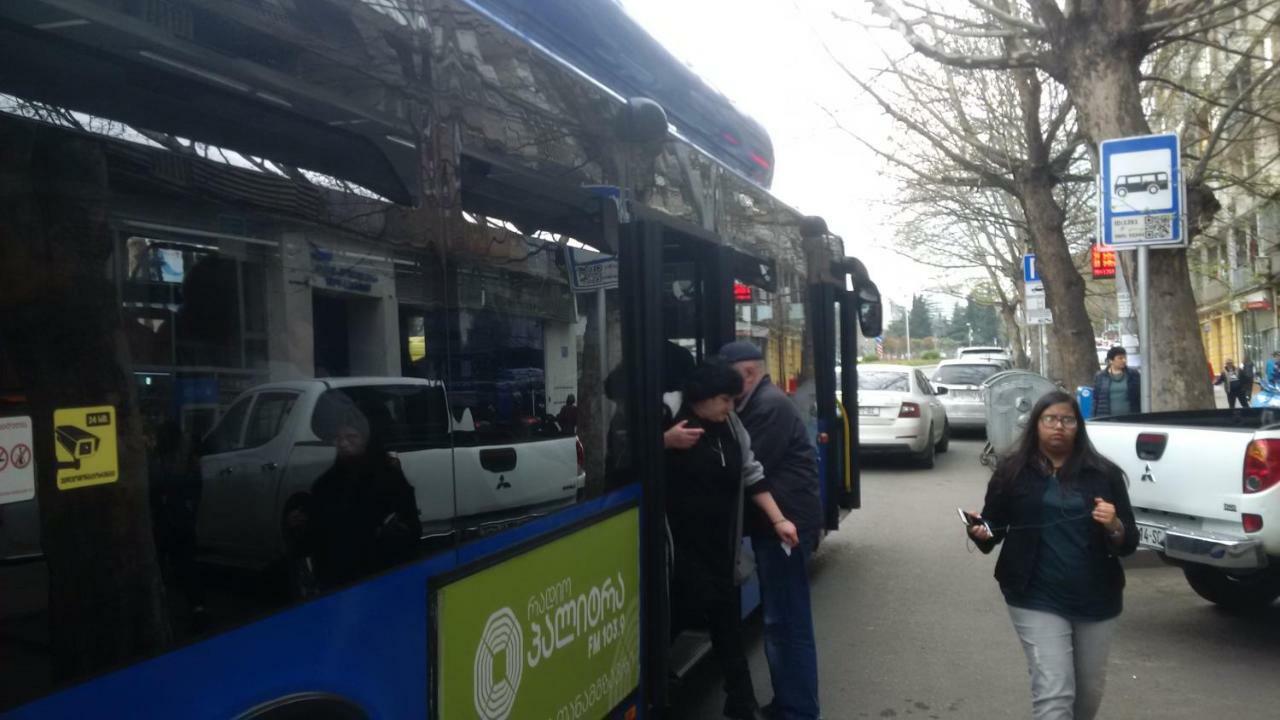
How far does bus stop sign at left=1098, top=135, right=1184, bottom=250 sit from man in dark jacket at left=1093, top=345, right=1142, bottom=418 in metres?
3.42

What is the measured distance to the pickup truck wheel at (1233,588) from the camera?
663cm

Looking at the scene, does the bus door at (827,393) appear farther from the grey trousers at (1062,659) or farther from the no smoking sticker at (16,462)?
the no smoking sticker at (16,462)

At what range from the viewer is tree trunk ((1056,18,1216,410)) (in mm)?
10578

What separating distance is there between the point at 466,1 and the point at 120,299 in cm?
155

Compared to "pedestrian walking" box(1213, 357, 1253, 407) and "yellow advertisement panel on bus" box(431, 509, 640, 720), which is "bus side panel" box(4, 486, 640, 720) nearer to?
"yellow advertisement panel on bus" box(431, 509, 640, 720)

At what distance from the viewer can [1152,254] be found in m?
10.7

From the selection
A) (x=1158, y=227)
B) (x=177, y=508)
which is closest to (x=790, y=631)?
(x=177, y=508)

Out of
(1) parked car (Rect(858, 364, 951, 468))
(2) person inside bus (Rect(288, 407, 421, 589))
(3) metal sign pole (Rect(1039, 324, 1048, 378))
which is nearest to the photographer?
(2) person inside bus (Rect(288, 407, 421, 589))

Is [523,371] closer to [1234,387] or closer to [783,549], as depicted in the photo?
[783,549]

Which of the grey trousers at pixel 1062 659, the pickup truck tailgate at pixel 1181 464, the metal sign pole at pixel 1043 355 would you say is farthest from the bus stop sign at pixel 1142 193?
the metal sign pole at pixel 1043 355

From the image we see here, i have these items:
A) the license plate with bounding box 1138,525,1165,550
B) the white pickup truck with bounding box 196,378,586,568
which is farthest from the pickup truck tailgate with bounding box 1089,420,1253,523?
the white pickup truck with bounding box 196,378,586,568

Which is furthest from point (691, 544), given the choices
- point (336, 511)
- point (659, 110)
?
point (336, 511)

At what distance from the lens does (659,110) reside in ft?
13.8

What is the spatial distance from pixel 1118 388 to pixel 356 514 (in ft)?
36.9
